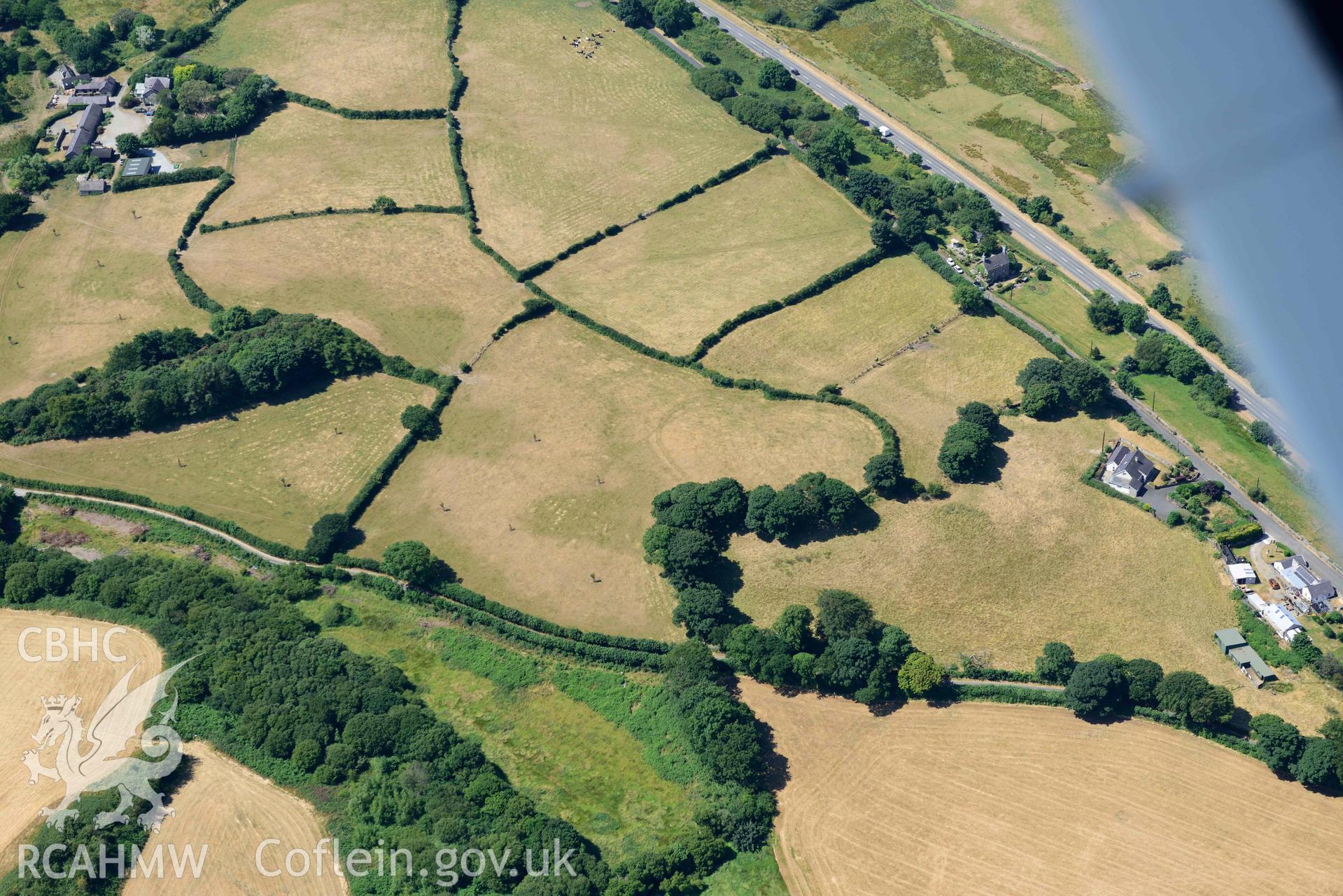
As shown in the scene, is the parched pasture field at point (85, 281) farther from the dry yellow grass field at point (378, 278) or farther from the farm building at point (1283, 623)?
the farm building at point (1283, 623)

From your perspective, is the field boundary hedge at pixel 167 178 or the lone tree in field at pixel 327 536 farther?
the field boundary hedge at pixel 167 178

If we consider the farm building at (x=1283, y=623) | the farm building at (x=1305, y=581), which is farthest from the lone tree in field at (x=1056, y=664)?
the farm building at (x=1305, y=581)

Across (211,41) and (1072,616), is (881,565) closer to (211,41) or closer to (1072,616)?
(1072,616)

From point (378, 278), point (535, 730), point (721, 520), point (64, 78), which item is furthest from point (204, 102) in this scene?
point (535, 730)

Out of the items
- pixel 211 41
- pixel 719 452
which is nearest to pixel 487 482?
pixel 719 452

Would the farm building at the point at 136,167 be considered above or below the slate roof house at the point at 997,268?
below

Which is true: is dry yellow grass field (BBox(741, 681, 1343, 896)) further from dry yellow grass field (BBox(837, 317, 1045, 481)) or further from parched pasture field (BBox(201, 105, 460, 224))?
parched pasture field (BBox(201, 105, 460, 224))

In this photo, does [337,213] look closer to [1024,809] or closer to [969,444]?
[969,444]
